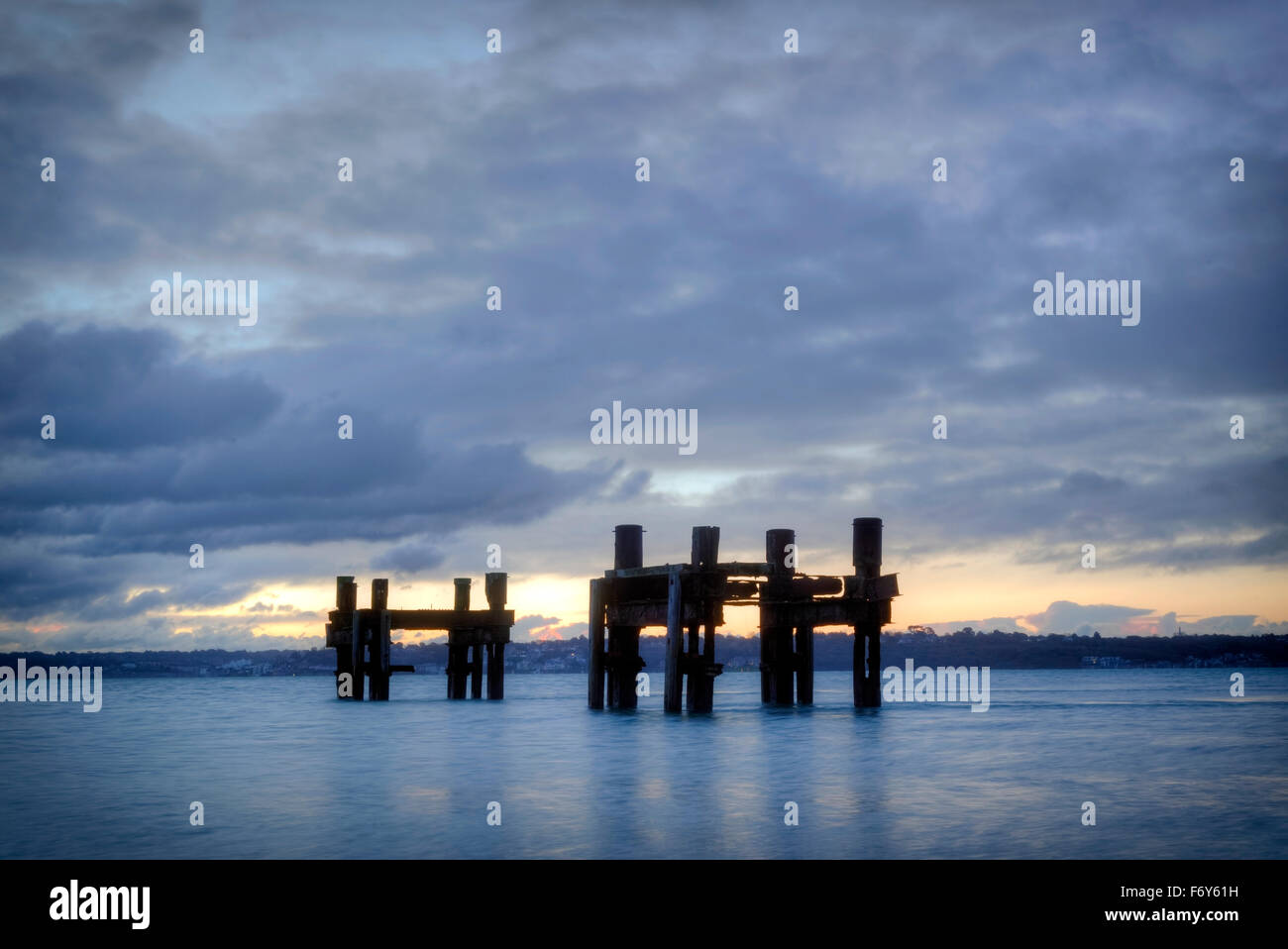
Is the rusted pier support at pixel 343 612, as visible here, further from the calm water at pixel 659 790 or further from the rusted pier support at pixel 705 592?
the rusted pier support at pixel 705 592

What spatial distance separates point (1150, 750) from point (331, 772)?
48.2 feet

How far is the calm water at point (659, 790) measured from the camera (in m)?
10.8

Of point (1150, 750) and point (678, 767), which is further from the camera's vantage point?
point (1150, 750)

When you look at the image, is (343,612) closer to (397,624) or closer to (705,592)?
(397,624)

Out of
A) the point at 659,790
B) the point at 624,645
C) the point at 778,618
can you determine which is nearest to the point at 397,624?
the point at 624,645

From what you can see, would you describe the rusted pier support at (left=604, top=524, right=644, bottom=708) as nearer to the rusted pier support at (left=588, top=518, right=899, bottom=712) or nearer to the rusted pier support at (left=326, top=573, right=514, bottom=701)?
the rusted pier support at (left=588, top=518, right=899, bottom=712)

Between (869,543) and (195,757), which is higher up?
(869,543)

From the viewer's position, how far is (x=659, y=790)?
14484 millimetres

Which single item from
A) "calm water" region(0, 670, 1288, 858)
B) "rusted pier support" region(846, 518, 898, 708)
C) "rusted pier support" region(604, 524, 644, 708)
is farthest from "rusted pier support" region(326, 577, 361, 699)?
"rusted pier support" region(846, 518, 898, 708)
